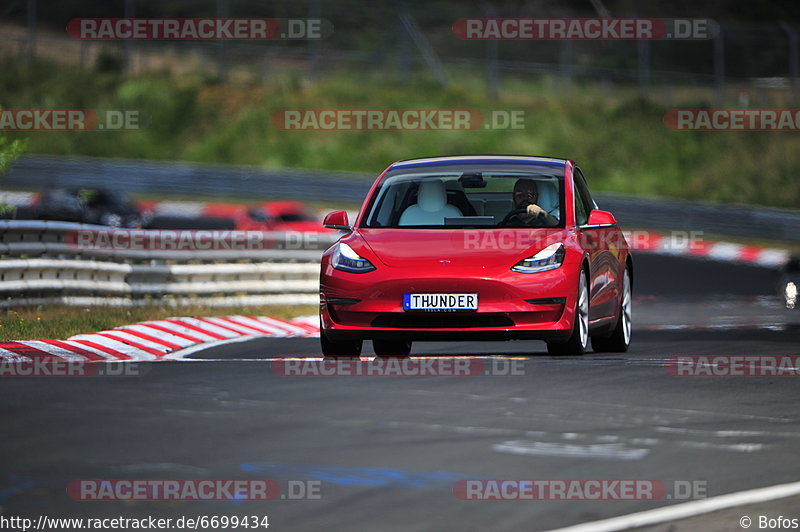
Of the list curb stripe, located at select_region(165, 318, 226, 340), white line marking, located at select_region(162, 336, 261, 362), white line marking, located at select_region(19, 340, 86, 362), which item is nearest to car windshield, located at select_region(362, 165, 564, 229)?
white line marking, located at select_region(162, 336, 261, 362)

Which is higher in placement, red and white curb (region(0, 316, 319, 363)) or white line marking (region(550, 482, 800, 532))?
red and white curb (region(0, 316, 319, 363))

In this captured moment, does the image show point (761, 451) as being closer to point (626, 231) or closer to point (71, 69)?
point (626, 231)

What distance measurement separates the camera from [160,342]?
15.0 meters

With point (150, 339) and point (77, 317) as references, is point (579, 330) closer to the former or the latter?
point (150, 339)

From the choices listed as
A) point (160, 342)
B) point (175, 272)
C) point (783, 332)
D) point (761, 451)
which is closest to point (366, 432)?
point (761, 451)

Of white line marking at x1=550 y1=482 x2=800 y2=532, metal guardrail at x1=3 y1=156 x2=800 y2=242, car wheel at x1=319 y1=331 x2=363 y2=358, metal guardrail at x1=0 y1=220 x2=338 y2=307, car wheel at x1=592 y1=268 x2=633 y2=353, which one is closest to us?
white line marking at x1=550 y1=482 x2=800 y2=532

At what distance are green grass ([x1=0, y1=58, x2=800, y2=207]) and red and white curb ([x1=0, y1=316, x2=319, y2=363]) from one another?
97.1 feet

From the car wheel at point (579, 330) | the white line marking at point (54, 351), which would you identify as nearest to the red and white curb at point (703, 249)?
the car wheel at point (579, 330)

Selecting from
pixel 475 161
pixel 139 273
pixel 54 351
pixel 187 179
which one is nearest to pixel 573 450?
pixel 475 161

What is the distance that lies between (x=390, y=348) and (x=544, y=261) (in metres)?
1.75

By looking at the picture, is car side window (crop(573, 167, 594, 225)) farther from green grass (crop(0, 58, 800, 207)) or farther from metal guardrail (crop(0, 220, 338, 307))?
green grass (crop(0, 58, 800, 207))

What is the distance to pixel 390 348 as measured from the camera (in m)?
13.3

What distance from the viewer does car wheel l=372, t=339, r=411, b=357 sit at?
1320cm

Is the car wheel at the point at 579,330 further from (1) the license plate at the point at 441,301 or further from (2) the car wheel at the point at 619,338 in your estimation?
(2) the car wheel at the point at 619,338
